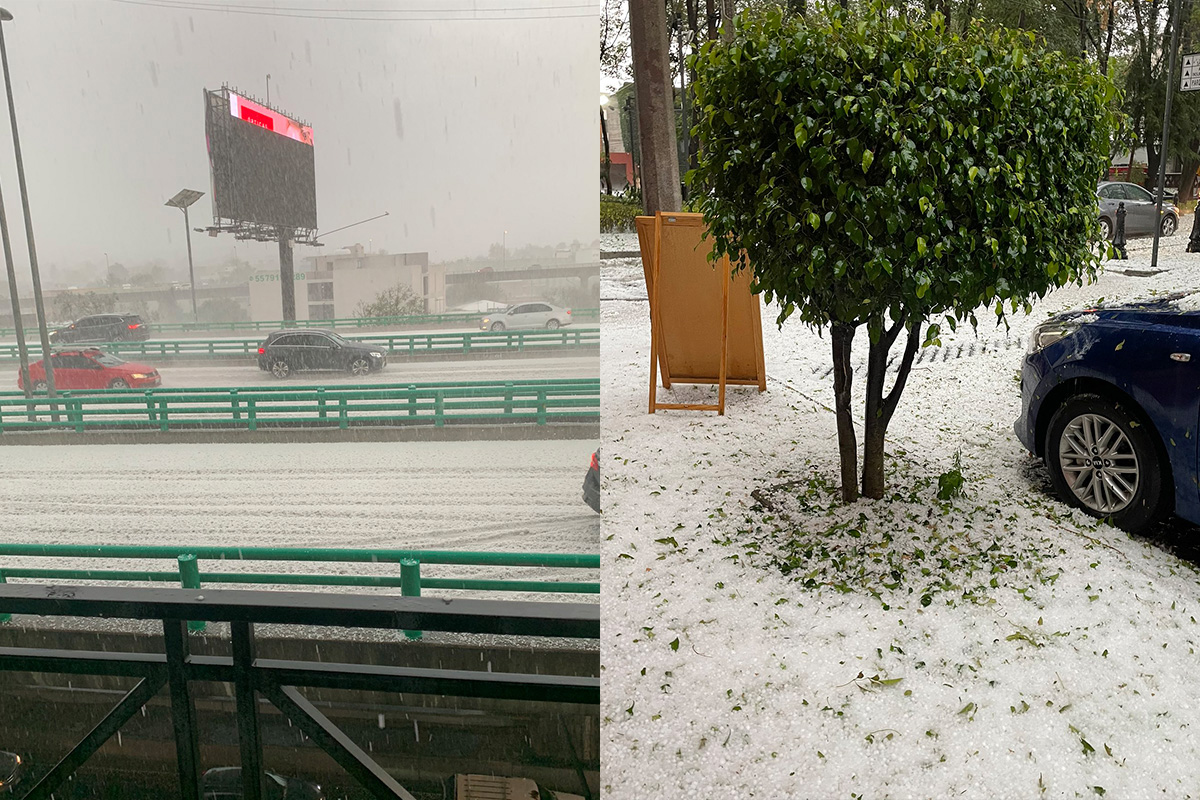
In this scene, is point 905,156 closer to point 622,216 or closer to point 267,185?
point 622,216

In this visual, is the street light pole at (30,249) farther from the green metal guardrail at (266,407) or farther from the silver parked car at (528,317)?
the silver parked car at (528,317)

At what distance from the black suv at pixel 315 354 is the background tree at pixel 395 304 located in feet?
0.15

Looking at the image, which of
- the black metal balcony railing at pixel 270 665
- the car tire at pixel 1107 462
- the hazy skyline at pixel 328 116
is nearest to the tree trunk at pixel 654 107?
the car tire at pixel 1107 462

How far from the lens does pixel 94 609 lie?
0.76m

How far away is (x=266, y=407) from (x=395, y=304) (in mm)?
293

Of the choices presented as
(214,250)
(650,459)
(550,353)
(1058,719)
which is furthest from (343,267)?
(650,459)

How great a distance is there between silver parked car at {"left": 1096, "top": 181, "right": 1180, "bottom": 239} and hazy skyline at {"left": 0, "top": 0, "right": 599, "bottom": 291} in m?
2.04

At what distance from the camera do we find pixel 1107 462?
84.8 inches

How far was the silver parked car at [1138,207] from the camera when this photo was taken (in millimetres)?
2260

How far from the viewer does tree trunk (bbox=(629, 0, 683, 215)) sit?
2645mm

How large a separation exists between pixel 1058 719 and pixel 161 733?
4.93 ft

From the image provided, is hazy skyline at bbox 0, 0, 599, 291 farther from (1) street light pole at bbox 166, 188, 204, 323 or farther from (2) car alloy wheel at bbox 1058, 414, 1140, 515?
(2) car alloy wheel at bbox 1058, 414, 1140, 515

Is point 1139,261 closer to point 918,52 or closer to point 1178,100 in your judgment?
point 1178,100

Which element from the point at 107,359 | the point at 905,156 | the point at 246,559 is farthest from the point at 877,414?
the point at 107,359
